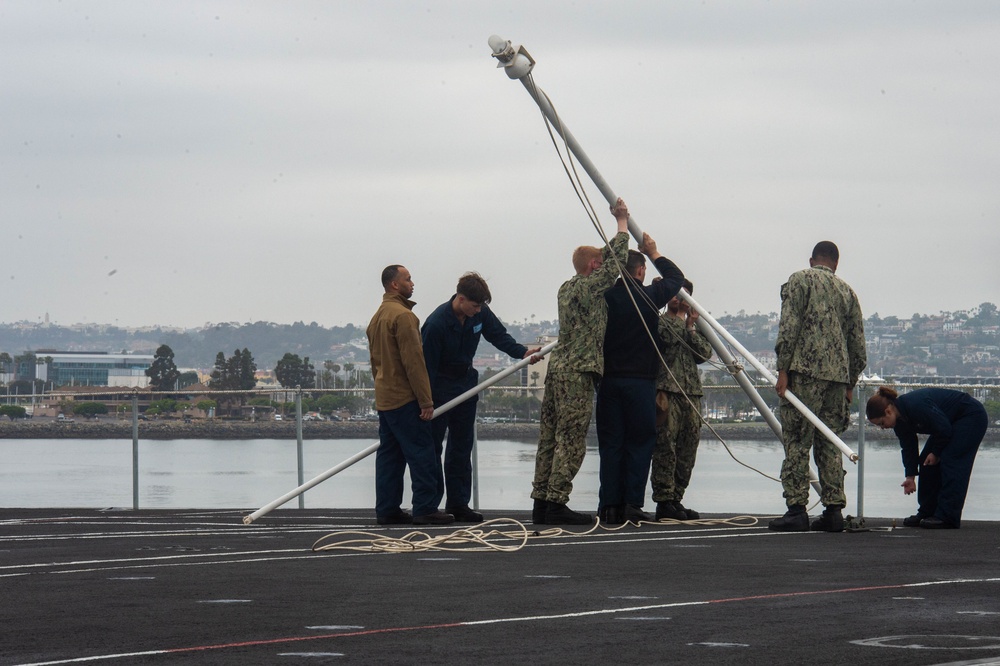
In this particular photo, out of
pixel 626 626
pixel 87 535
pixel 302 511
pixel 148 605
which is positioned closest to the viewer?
pixel 626 626

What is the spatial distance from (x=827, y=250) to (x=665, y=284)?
101 cm

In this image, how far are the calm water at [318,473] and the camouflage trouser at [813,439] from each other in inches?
97.2

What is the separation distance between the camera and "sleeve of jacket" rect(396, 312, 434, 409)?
9539 mm

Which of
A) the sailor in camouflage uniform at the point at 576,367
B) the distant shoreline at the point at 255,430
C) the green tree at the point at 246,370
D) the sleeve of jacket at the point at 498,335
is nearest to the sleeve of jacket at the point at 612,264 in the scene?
the sailor in camouflage uniform at the point at 576,367

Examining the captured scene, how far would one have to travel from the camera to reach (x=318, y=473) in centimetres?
1639

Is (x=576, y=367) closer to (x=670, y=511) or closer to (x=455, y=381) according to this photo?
(x=455, y=381)

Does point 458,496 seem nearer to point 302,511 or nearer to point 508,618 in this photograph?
point 302,511

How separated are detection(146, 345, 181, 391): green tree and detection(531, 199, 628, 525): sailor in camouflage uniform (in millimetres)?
25174

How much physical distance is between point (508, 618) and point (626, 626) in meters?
0.43

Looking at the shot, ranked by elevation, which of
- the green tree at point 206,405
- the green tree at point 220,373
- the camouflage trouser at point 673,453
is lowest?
the camouflage trouser at point 673,453

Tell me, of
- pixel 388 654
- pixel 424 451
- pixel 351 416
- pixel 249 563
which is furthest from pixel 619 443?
pixel 351 416

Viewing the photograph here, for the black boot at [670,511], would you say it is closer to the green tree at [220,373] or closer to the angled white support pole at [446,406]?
the angled white support pole at [446,406]

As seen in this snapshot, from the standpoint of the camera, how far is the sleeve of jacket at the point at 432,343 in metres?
9.88

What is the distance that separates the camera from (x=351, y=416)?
50.8 ft
